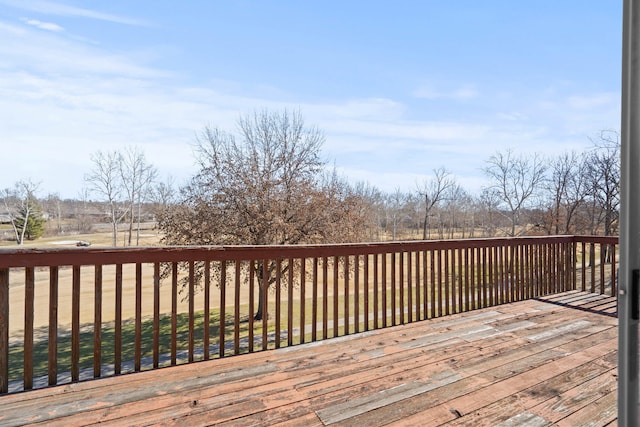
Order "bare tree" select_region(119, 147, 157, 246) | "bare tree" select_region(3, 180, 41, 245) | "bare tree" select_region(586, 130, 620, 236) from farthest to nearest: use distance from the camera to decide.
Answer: "bare tree" select_region(119, 147, 157, 246) → "bare tree" select_region(3, 180, 41, 245) → "bare tree" select_region(586, 130, 620, 236)

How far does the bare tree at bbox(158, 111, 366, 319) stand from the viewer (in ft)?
A: 31.0

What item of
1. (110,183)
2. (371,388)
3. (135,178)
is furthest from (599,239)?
(110,183)

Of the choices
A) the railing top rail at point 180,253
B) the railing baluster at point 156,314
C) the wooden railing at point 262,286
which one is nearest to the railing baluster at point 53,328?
the wooden railing at point 262,286

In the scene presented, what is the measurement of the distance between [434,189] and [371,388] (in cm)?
2441

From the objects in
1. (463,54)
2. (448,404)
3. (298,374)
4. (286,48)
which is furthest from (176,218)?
(463,54)

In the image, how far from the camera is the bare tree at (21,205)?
20.4 m

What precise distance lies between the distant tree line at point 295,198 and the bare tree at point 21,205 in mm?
70

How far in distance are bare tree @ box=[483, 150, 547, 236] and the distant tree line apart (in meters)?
0.06

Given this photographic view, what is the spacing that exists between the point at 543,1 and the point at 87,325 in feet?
49.7

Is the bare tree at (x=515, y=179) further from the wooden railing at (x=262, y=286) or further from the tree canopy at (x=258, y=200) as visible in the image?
the wooden railing at (x=262, y=286)

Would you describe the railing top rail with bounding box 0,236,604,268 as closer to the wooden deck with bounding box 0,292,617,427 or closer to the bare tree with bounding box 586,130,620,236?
the wooden deck with bounding box 0,292,617,427

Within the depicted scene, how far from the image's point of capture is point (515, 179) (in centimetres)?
1912

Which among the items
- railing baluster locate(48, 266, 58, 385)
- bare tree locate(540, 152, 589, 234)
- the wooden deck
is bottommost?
the wooden deck

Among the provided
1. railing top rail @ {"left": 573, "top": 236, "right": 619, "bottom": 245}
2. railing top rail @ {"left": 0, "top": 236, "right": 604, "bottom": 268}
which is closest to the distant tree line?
railing top rail @ {"left": 573, "top": 236, "right": 619, "bottom": 245}
